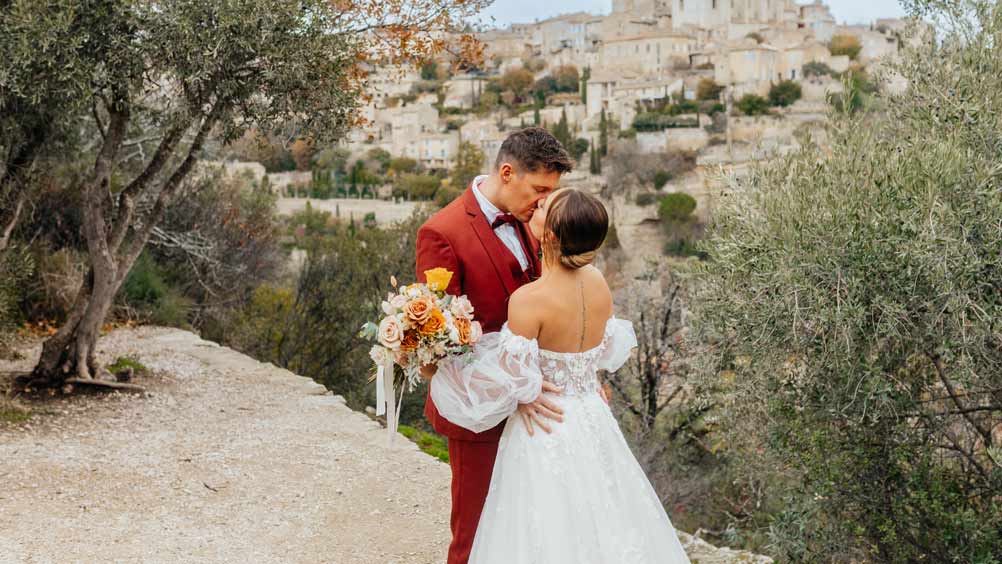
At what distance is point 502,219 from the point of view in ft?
11.4

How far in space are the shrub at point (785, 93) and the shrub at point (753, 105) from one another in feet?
8.16

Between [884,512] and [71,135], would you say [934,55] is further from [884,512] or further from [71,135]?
[71,135]

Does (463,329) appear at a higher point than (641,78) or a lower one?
higher

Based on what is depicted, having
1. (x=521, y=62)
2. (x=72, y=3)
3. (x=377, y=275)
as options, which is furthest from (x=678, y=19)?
(x=72, y=3)

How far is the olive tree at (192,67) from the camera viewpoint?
650 centimetres

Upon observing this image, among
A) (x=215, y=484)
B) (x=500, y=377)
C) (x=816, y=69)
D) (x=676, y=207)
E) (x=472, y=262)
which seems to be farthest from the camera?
(x=816, y=69)

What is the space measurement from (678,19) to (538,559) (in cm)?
12692

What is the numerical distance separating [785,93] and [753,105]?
575 cm

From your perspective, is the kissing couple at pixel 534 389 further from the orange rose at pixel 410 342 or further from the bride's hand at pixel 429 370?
the orange rose at pixel 410 342

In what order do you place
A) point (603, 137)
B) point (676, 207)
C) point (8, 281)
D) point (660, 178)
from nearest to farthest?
point (8, 281)
point (676, 207)
point (660, 178)
point (603, 137)

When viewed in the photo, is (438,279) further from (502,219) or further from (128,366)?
(128,366)

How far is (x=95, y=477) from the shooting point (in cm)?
613

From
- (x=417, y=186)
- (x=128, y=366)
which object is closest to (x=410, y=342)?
(x=128, y=366)

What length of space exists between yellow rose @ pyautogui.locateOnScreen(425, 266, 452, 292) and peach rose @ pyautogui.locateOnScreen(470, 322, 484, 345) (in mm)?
158
